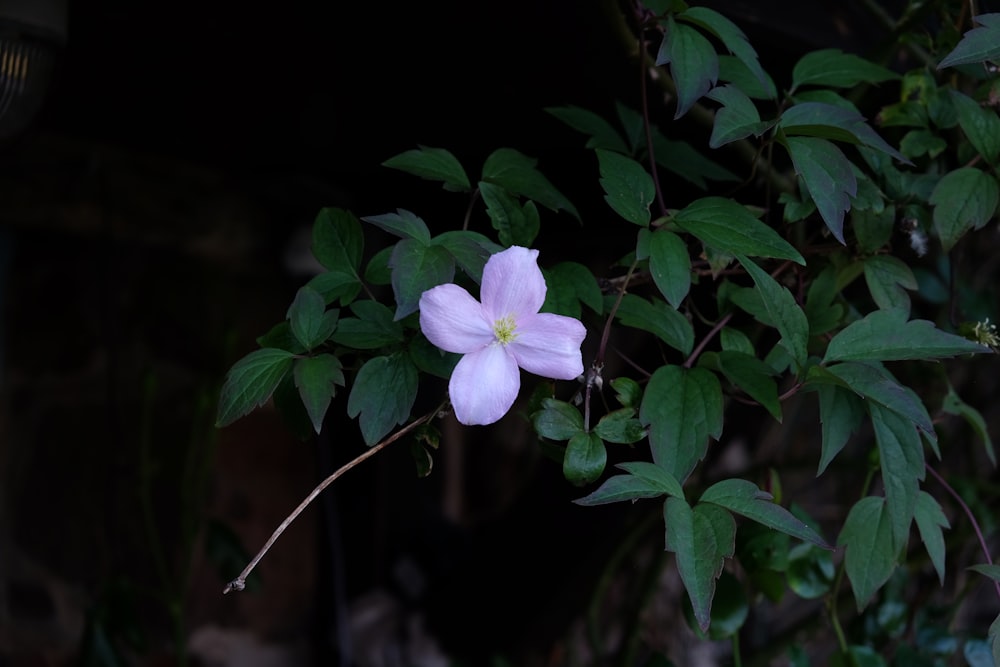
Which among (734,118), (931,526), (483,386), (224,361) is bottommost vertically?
(224,361)

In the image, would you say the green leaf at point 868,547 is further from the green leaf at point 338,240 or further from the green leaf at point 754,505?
the green leaf at point 338,240

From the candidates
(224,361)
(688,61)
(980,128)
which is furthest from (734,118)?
(224,361)

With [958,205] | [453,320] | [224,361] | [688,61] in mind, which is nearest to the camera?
[453,320]

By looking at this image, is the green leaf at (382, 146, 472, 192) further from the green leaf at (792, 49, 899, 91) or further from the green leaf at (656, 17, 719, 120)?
the green leaf at (792, 49, 899, 91)

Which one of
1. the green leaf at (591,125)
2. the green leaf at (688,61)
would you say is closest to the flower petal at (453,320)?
the green leaf at (688,61)

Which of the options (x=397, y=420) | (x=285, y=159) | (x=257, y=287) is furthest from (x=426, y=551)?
(x=397, y=420)

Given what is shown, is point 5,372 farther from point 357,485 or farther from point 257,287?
point 357,485

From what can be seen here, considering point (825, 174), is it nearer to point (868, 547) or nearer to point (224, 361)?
point (868, 547)
